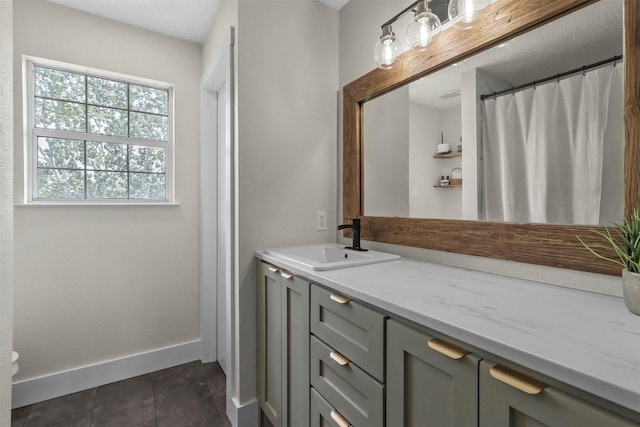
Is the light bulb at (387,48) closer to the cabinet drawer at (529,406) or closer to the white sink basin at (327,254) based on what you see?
the white sink basin at (327,254)

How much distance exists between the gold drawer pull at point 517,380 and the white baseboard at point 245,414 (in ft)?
4.89

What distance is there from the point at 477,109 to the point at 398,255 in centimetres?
78

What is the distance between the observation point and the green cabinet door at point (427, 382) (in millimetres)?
657

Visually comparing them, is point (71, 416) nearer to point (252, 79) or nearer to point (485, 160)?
point (252, 79)

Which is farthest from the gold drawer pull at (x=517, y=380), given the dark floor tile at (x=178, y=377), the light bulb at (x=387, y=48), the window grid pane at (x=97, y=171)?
the window grid pane at (x=97, y=171)

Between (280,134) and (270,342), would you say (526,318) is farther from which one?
(280,134)

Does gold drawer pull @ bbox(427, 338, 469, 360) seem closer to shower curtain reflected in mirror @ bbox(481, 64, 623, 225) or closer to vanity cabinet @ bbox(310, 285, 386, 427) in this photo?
vanity cabinet @ bbox(310, 285, 386, 427)

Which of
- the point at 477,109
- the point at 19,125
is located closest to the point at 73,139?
the point at 19,125

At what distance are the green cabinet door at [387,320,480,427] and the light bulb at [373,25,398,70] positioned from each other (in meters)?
1.26

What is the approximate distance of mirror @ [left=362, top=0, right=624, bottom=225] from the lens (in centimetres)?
90

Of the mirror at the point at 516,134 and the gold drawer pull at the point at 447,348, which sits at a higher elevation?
the mirror at the point at 516,134

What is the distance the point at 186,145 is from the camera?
2.38m

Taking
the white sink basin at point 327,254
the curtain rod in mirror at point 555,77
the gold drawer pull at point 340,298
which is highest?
the curtain rod in mirror at point 555,77

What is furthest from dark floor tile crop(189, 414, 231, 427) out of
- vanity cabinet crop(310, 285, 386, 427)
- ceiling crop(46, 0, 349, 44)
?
ceiling crop(46, 0, 349, 44)
